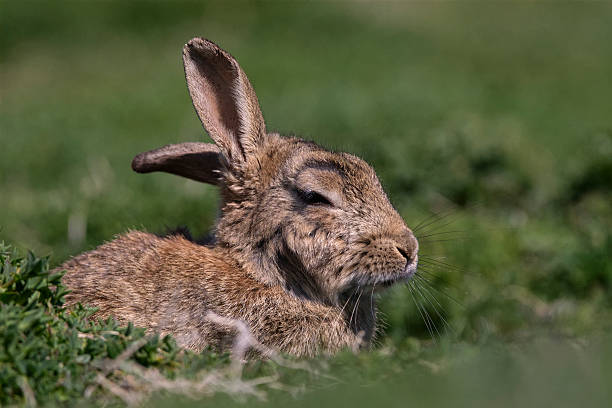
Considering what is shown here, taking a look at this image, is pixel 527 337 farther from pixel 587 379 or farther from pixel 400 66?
pixel 400 66

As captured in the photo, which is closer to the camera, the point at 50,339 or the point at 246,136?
the point at 50,339

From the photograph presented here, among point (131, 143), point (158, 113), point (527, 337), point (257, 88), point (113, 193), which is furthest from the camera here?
point (257, 88)

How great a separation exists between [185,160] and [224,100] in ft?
1.62

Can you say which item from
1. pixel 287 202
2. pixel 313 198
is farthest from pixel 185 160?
pixel 313 198

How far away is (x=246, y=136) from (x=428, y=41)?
14.7 meters

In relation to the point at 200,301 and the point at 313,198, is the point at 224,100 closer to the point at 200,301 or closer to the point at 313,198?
the point at 313,198

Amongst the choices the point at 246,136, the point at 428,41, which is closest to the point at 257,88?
the point at 428,41

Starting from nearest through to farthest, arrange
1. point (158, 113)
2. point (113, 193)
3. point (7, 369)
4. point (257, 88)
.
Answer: point (7, 369) < point (113, 193) < point (158, 113) < point (257, 88)

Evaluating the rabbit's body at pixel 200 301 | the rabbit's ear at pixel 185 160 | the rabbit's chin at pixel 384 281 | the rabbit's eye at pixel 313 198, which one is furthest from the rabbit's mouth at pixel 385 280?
the rabbit's ear at pixel 185 160

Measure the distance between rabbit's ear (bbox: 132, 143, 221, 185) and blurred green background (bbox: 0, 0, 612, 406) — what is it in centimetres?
160

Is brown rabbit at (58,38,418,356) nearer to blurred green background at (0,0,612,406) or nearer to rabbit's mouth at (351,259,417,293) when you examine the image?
rabbit's mouth at (351,259,417,293)

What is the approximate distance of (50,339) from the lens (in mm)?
3990

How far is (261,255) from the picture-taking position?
17.0ft

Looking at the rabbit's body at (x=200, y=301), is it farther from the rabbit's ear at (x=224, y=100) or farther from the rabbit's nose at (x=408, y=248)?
the rabbit's ear at (x=224, y=100)
